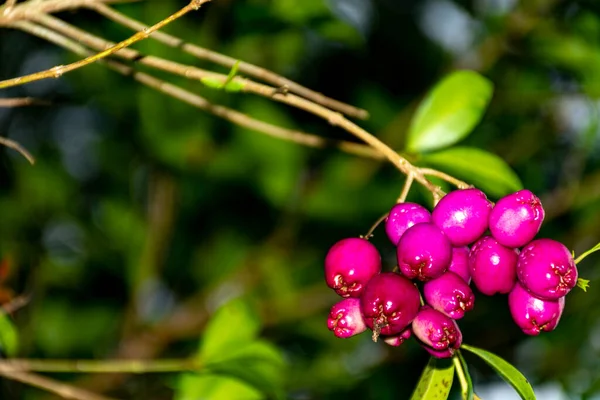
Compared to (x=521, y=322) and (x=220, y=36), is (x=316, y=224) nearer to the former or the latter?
(x=220, y=36)

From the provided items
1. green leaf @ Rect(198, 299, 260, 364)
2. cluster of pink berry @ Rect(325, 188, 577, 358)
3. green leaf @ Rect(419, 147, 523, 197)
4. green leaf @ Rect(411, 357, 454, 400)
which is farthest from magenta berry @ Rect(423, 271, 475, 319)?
green leaf @ Rect(198, 299, 260, 364)

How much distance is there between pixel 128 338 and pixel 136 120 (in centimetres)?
52

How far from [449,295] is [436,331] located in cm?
4

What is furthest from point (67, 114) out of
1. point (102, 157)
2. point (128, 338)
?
point (128, 338)

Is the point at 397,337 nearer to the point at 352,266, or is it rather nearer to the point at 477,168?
the point at 352,266

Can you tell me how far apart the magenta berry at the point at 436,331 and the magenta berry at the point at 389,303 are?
11mm

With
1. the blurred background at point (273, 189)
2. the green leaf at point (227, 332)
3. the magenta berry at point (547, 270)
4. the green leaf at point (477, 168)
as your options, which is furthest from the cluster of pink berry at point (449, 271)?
the blurred background at point (273, 189)

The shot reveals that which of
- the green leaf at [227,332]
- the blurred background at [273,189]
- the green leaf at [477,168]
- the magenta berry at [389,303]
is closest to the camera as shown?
the magenta berry at [389,303]

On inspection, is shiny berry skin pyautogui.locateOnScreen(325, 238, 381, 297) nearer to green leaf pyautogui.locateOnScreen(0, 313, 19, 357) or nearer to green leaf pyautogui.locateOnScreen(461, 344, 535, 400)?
green leaf pyautogui.locateOnScreen(461, 344, 535, 400)

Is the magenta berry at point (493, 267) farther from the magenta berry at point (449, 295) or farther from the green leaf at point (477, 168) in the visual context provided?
the green leaf at point (477, 168)

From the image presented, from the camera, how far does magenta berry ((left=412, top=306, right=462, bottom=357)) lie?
725mm

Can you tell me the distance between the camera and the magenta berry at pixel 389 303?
71 cm

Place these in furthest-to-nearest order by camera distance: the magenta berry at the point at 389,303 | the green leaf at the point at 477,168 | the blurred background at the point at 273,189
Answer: the blurred background at the point at 273,189
the green leaf at the point at 477,168
the magenta berry at the point at 389,303

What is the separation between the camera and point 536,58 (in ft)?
6.20
